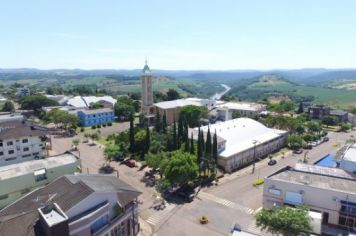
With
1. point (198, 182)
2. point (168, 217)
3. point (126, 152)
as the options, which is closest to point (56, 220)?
point (168, 217)

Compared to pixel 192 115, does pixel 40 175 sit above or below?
below

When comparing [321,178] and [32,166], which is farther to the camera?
[32,166]

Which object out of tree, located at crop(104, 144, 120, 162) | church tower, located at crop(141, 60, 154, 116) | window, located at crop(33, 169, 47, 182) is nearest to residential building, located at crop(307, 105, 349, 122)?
church tower, located at crop(141, 60, 154, 116)

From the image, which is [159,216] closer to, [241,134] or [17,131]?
[241,134]

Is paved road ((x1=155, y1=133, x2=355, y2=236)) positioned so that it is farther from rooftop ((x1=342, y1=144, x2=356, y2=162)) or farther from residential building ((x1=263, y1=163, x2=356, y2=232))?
rooftop ((x1=342, y1=144, x2=356, y2=162))

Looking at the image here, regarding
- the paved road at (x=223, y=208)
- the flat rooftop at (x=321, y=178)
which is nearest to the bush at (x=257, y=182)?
the paved road at (x=223, y=208)

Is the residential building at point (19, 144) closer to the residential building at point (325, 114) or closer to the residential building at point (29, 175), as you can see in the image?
the residential building at point (29, 175)

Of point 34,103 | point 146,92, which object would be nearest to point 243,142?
point 146,92
